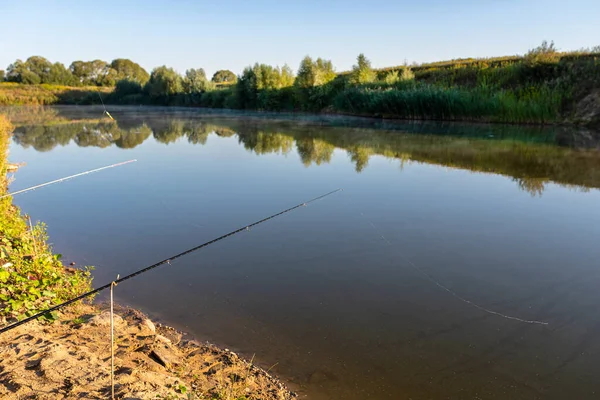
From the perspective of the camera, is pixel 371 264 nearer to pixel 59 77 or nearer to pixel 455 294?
pixel 455 294

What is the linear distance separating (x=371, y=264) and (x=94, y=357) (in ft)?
10.2

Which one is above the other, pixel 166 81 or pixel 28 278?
pixel 166 81

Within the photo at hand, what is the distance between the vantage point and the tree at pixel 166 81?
6112cm

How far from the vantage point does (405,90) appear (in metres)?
29.3

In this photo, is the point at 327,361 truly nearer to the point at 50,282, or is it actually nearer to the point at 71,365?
the point at 71,365

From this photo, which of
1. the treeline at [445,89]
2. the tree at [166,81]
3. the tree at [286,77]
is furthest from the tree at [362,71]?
the tree at [166,81]

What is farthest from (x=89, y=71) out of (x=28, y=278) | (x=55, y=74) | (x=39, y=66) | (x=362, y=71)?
(x=28, y=278)

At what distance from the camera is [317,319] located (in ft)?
12.9

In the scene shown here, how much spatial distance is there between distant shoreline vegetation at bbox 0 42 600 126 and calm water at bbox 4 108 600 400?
13.1 m

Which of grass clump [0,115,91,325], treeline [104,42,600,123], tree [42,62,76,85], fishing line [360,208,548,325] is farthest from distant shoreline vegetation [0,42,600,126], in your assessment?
grass clump [0,115,91,325]

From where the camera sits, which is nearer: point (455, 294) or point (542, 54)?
point (455, 294)

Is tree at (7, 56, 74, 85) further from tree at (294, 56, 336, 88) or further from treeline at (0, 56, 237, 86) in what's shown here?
tree at (294, 56, 336, 88)

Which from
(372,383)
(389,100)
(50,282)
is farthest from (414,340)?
(389,100)

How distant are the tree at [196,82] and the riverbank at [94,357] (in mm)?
58904
